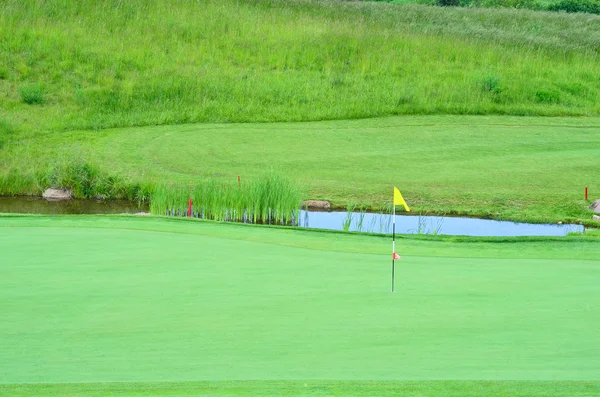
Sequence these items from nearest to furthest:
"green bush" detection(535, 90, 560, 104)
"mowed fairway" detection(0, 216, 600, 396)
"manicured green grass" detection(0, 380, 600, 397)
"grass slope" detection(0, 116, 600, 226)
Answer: "manicured green grass" detection(0, 380, 600, 397) < "mowed fairway" detection(0, 216, 600, 396) < "grass slope" detection(0, 116, 600, 226) < "green bush" detection(535, 90, 560, 104)

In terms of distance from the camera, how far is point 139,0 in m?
29.3

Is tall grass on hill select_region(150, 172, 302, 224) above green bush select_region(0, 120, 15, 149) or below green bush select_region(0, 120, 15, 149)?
below

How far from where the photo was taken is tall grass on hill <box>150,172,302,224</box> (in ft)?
49.4

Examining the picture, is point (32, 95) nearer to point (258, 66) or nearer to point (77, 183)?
point (258, 66)

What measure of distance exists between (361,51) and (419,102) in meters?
3.59

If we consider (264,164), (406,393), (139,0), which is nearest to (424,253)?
(406,393)

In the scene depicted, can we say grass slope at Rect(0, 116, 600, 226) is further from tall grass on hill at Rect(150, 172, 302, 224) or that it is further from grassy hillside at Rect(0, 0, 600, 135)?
tall grass on hill at Rect(150, 172, 302, 224)

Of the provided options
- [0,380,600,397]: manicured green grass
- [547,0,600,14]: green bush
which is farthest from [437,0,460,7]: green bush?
[0,380,600,397]: manicured green grass

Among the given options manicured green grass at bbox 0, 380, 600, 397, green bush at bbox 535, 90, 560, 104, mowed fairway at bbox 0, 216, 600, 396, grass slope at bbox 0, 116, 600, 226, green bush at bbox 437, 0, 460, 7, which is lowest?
manicured green grass at bbox 0, 380, 600, 397

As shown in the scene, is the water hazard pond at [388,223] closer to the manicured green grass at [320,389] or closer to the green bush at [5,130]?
the green bush at [5,130]

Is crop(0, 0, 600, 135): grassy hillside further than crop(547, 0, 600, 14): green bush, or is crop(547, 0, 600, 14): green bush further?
crop(547, 0, 600, 14): green bush

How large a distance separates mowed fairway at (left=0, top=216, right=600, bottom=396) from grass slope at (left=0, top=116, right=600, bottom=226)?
7.79 m

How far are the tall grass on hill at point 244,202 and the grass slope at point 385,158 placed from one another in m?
1.42

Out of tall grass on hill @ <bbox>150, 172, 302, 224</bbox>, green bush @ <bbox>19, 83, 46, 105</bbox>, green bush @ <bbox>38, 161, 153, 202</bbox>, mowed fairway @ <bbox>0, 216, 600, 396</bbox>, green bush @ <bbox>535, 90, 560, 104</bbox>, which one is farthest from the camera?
green bush @ <bbox>535, 90, 560, 104</bbox>
